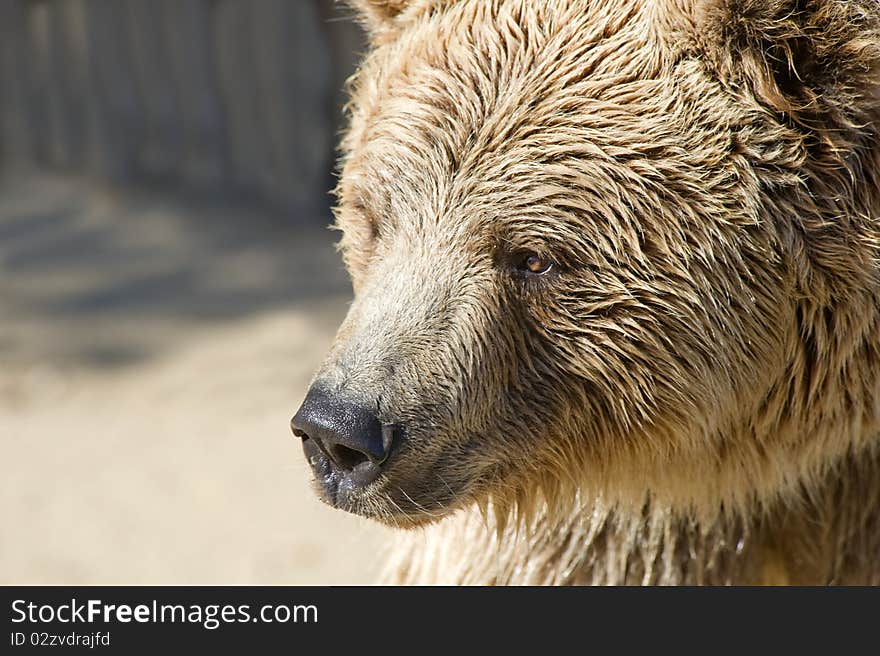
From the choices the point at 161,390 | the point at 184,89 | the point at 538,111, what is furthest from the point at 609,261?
the point at 184,89

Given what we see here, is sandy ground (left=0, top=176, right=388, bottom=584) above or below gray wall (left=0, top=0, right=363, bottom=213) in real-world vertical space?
below

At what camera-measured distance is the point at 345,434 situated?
2.43m

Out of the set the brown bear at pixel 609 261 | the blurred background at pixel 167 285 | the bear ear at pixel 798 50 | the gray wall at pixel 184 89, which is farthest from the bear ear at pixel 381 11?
the gray wall at pixel 184 89

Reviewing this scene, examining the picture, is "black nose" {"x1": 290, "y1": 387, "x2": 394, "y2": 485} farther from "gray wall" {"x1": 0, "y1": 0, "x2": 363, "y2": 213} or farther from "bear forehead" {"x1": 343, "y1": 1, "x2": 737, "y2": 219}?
"gray wall" {"x1": 0, "y1": 0, "x2": 363, "y2": 213}

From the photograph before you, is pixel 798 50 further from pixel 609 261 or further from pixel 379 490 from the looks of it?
pixel 379 490

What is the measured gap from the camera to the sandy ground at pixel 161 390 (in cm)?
599

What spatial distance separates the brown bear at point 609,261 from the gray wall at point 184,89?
6.49 m

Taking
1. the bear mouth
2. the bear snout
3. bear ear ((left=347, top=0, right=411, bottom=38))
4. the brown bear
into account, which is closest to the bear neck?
the brown bear

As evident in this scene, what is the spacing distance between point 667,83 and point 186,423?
502 centimetres

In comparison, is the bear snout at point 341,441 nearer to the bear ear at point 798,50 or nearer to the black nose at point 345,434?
the black nose at point 345,434

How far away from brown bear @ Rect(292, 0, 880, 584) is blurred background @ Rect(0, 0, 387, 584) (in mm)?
2305

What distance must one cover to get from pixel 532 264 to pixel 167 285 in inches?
257

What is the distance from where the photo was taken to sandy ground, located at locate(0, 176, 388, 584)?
5.99 meters

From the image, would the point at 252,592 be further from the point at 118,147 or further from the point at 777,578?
the point at 118,147
